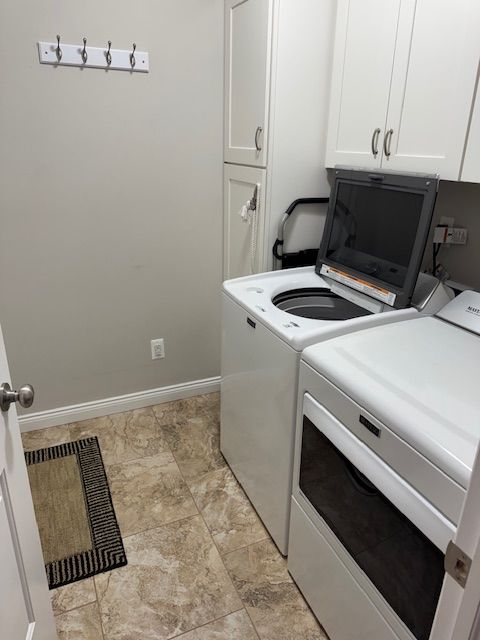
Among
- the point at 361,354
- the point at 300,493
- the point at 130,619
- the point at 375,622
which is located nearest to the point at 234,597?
the point at 130,619

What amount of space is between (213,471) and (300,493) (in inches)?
29.5

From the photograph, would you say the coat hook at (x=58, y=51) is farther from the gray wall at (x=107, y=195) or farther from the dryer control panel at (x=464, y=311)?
the dryer control panel at (x=464, y=311)

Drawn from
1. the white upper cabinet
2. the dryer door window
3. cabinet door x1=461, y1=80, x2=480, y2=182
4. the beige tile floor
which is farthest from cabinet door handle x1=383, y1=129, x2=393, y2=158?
the beige tile floor

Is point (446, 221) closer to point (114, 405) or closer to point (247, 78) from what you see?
point (247, 78)

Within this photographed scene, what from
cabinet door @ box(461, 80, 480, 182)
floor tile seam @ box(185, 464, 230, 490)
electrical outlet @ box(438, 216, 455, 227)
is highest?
cabinet door @ box(461, 80, 480, 182)

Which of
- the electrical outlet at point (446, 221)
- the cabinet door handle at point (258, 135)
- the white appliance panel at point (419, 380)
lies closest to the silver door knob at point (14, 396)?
the white appliance panel at point (419, 380)

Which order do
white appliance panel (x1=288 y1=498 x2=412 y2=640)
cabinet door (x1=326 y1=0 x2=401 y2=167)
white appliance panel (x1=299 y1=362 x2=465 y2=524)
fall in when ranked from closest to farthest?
white appliance panel (x1=299 y1=362 x2=465 y2=524), white appliance panel (x1=288 y1=498 x2=412 y2=640), cabinet door (x1=326 y1=0 x2=401 y2=167)

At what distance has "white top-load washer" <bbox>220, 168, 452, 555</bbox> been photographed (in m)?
1.48

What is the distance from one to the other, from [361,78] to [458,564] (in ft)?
→ 5.24

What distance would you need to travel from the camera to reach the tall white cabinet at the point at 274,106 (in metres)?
1.75

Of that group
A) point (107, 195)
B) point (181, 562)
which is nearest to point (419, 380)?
point (181, 562)

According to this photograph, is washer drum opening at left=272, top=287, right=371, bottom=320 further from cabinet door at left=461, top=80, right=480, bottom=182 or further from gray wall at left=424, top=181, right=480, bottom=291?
cabinet door at left=461, top=80, right=480, bottom=182

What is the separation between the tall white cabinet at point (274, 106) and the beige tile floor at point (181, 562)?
1.02m

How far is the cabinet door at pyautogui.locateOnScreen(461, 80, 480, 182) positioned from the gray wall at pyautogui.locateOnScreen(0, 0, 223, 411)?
1.32 m
